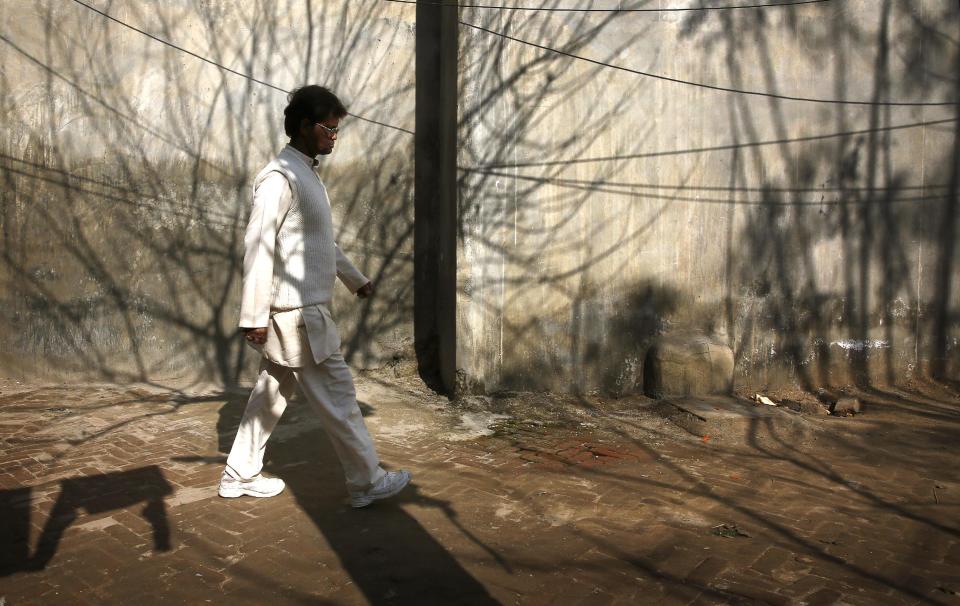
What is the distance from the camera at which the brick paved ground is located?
3.24 metres

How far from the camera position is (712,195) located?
6621 mm

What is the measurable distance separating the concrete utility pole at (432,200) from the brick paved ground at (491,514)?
1.10 m

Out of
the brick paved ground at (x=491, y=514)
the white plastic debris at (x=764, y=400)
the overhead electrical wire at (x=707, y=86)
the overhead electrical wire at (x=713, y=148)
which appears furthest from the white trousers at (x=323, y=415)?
the white plastic debris at (x=764, y=400)

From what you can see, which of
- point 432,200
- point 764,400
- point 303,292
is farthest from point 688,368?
point 303,292

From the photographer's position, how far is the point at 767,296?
6797 millimetres

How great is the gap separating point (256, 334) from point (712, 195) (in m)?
4.20

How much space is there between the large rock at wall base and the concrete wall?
172 millimetres

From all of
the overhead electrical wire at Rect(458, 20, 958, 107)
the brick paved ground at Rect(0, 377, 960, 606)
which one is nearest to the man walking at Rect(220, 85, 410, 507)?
the brick paved ground at Rect(0, 377, 960, 606)

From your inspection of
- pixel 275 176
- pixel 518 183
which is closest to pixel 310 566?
pixel 275 176

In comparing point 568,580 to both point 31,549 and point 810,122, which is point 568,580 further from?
point 810,122

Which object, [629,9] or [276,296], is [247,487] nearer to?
[276,296]

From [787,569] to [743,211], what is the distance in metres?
3.91

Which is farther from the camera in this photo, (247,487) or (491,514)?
(247,487)

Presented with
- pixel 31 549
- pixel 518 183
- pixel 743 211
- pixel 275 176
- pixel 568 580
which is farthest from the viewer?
pixel 743 211
